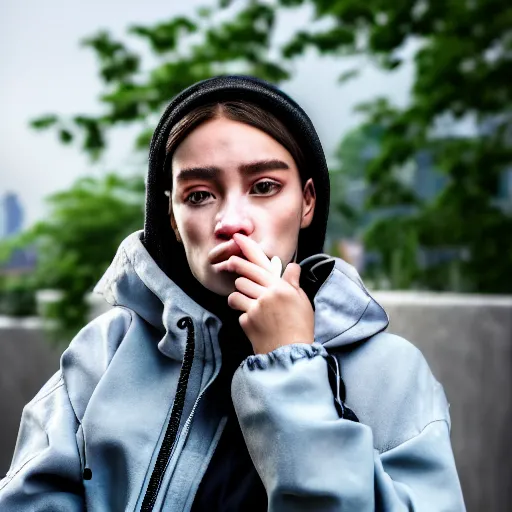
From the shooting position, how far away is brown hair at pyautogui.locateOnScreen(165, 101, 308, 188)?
5.31 ft

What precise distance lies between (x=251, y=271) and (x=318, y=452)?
37 cm

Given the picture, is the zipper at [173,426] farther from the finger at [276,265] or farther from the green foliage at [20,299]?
the green foliage at [20,299]

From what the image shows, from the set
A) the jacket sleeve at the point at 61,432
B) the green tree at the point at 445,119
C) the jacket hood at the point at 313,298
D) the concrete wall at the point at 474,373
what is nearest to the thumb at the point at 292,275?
the jacket hood at the point at 313,298

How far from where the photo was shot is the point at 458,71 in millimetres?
5957

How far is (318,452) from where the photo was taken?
132 cm

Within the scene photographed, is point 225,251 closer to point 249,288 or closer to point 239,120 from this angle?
point 249,288

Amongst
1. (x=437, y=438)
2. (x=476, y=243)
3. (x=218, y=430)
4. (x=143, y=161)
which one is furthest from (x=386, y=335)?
(x=143, y=161)

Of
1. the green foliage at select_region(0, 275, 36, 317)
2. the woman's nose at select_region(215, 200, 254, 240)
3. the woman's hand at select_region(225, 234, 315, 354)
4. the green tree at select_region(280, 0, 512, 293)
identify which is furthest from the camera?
the green foliage at select_region(0, 275, 36, 317)

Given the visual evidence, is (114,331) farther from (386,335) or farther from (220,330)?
(386,335)

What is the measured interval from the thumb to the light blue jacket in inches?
4.5

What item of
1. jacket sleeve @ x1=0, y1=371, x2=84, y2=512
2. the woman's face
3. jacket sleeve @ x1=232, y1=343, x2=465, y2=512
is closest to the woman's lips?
the woman's face

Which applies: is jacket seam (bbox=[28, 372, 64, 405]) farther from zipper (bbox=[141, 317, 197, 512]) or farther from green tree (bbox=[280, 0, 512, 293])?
green tree (bbox=[280, 0, 512, 293])

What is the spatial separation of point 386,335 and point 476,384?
374 cm

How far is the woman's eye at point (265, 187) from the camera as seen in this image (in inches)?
63.5
